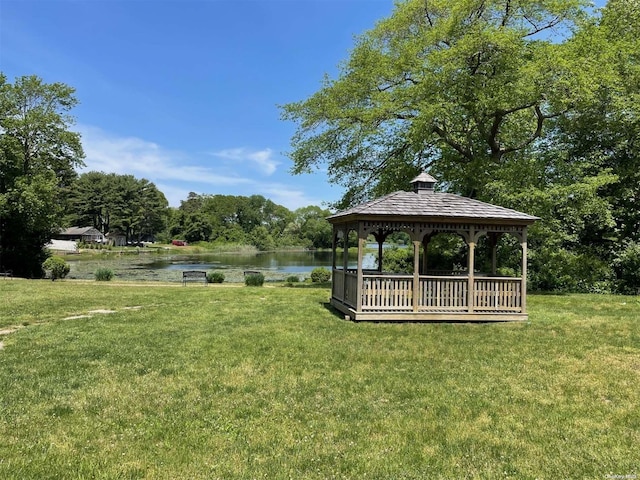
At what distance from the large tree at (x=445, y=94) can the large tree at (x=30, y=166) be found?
17589 mm

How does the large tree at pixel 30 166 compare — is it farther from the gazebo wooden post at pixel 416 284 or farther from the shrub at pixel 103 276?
the gazebo wooden post at pixel 416 284

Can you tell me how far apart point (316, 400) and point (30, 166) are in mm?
31800

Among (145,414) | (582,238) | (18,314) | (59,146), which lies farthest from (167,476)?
(59,146)

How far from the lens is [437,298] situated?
10.6 meters

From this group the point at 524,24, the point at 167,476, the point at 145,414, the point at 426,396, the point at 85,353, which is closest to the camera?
the point at 167,476

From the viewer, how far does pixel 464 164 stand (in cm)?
1917

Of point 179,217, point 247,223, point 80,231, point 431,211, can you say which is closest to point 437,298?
point 431,211

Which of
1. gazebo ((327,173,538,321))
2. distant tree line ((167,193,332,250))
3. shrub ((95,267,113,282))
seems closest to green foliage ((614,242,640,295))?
gazebo ((327,173,538,321))

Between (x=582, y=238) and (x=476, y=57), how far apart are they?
9.06 m

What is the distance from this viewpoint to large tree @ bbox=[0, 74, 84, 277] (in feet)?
89.2

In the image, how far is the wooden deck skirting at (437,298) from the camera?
1045cm

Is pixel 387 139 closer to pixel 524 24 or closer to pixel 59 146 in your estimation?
pixel 524 24

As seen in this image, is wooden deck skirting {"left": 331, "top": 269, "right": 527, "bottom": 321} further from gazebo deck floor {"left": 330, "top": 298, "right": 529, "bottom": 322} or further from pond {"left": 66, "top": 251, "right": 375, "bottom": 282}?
pond {"left": 66, "top": 251, "right": 375, "bottom": 282}

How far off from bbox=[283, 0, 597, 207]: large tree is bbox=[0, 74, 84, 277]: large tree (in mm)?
17589
